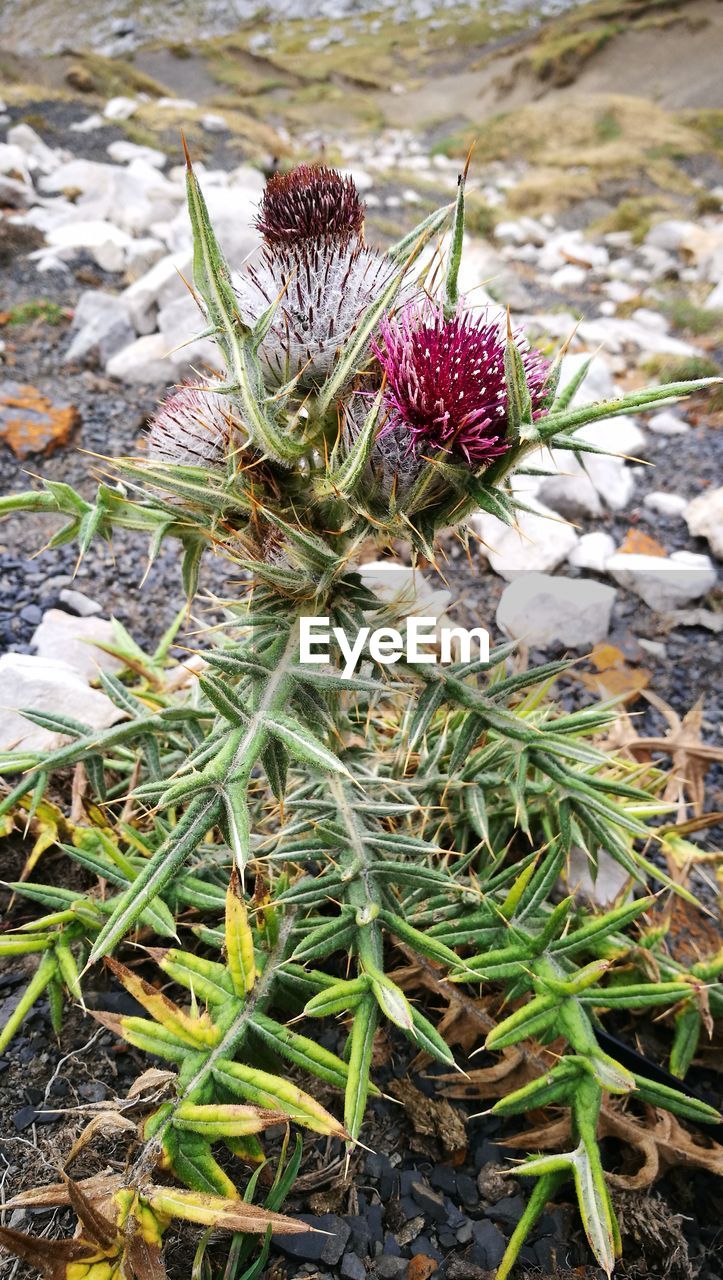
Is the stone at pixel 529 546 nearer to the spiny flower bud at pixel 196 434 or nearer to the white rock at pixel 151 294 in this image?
the spiny flower bud at pixel 196 434

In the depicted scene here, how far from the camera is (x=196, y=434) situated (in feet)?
5.16

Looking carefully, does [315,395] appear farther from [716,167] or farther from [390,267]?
[716,167]

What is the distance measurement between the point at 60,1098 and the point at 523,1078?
1.05 meters

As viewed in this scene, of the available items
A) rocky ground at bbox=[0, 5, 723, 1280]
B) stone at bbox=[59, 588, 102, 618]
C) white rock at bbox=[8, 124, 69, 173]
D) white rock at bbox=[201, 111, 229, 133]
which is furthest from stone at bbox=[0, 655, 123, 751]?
white rock at bbox=[201, 111, 229, 133]

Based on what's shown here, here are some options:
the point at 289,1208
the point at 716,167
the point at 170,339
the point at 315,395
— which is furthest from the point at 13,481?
the point at 716,167

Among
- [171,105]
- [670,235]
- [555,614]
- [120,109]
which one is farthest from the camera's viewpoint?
[171,105]

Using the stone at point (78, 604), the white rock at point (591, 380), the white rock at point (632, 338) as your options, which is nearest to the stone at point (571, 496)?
the white rock at point (591, 380)

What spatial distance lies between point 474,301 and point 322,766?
12.0 ft

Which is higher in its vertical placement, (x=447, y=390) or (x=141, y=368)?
(x=141, y=368)

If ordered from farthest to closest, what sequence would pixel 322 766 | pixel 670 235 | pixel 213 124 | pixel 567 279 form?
pixel 213 124, pixel 670 235, pixel 567 279, pixel 322 766

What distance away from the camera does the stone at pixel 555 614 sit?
3477 mm

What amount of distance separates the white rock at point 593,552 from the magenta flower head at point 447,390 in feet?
Answer: 9.14

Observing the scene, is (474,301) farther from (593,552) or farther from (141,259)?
(141,259)

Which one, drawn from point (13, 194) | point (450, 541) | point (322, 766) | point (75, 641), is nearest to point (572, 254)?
point (13, 194)
